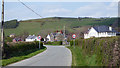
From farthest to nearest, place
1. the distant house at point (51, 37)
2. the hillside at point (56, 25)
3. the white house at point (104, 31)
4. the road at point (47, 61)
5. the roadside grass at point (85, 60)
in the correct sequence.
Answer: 1. the distant house at point (51, 37)
2. the hillside at point (56, 25)
3. the white house at point (104, 31)
4. the road at point (47, 61)
5. the roadside grass at point (85, 60)

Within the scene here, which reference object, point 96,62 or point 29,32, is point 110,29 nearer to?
point 29,32

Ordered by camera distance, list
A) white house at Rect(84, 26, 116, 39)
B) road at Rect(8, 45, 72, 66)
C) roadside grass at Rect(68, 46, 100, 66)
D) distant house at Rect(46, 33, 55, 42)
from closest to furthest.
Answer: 1. roadside grass at Rect(68, 46, 100, 66)
2. road at Rect(8, 45, 72, 66)
3. white house at Rect(84, 26, 116, 39)
4. distant house at Rect(46, 33, 55, 42)

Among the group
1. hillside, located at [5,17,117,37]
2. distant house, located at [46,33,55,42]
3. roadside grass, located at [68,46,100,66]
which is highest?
hillside, located at [5,17,117,37]

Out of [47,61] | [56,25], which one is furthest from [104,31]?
[47,61]

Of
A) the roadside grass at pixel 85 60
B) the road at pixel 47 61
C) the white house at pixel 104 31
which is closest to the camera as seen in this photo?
the roadside grass at pixel 85 60

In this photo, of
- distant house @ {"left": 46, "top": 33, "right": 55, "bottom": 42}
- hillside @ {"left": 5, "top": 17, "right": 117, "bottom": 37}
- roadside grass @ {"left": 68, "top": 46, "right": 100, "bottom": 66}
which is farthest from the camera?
distant house @ {"left": 46, "top": 33, "right": 55, "bottom": 42}

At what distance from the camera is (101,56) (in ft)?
42.4

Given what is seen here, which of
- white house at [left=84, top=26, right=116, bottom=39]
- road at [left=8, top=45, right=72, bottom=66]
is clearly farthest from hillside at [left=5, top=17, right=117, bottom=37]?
road at [left=8, top=45, right=72, bottom=66]

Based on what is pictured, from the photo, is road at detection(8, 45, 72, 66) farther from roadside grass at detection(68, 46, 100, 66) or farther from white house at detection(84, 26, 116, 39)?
white house at detection(84, 26, 116, 39)

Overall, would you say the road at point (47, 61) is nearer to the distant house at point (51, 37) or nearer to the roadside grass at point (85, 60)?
the roadside grass at point (85, 60)

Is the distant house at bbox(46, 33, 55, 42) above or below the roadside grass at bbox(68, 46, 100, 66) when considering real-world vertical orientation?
above

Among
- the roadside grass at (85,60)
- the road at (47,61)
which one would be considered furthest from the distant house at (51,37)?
the roadside grass at (85,60)

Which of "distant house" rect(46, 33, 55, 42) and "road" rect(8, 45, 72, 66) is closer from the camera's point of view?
"road" rect(8, 45, 72, 66)

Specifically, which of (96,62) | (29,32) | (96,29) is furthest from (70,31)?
(96,62)
